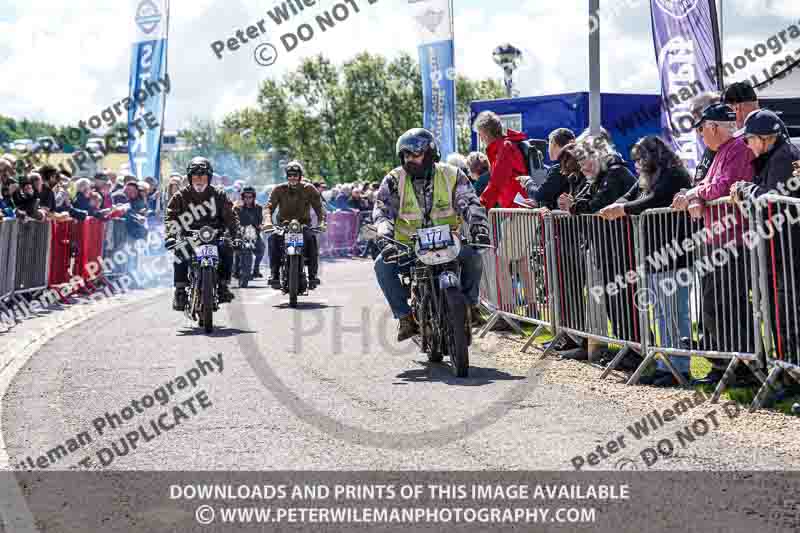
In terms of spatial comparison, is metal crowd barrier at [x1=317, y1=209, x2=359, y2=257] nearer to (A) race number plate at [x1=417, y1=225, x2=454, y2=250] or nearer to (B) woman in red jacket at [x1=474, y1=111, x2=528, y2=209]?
(B) woman in red jacket at [x1=474, y1=111, x2=528, y2=209]

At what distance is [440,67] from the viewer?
28.2 metres

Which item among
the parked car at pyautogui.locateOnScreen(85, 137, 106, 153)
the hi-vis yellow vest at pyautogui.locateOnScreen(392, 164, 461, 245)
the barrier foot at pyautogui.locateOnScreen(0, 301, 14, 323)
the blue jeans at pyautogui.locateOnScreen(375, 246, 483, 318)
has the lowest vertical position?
the barrier foot at pyautogui.locateOnScreen(0, 301, 14, 323)

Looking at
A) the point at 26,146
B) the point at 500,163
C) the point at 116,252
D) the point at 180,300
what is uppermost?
the point at 26,146

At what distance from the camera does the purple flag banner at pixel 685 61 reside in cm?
1406

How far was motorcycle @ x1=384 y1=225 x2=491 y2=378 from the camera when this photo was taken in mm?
9836

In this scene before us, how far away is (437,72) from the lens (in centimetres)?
2819

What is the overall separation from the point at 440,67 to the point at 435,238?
1839 centimetres

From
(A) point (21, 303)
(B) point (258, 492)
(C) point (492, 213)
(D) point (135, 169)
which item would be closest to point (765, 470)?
(B) point (258, 492)

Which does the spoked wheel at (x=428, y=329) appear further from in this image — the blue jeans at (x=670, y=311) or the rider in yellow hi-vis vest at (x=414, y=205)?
the blue jeans at (x=670, y=311)

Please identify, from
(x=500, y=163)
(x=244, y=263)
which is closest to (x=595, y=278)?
(x=500, y=163)

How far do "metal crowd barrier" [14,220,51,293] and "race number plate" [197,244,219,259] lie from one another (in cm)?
374

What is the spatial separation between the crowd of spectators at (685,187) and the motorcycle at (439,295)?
1.13 metres

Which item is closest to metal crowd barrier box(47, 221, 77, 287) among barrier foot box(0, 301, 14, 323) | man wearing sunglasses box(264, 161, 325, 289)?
barrier foot box(0, 301, 14, 323)

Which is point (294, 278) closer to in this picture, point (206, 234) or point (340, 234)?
point (206, 234)
